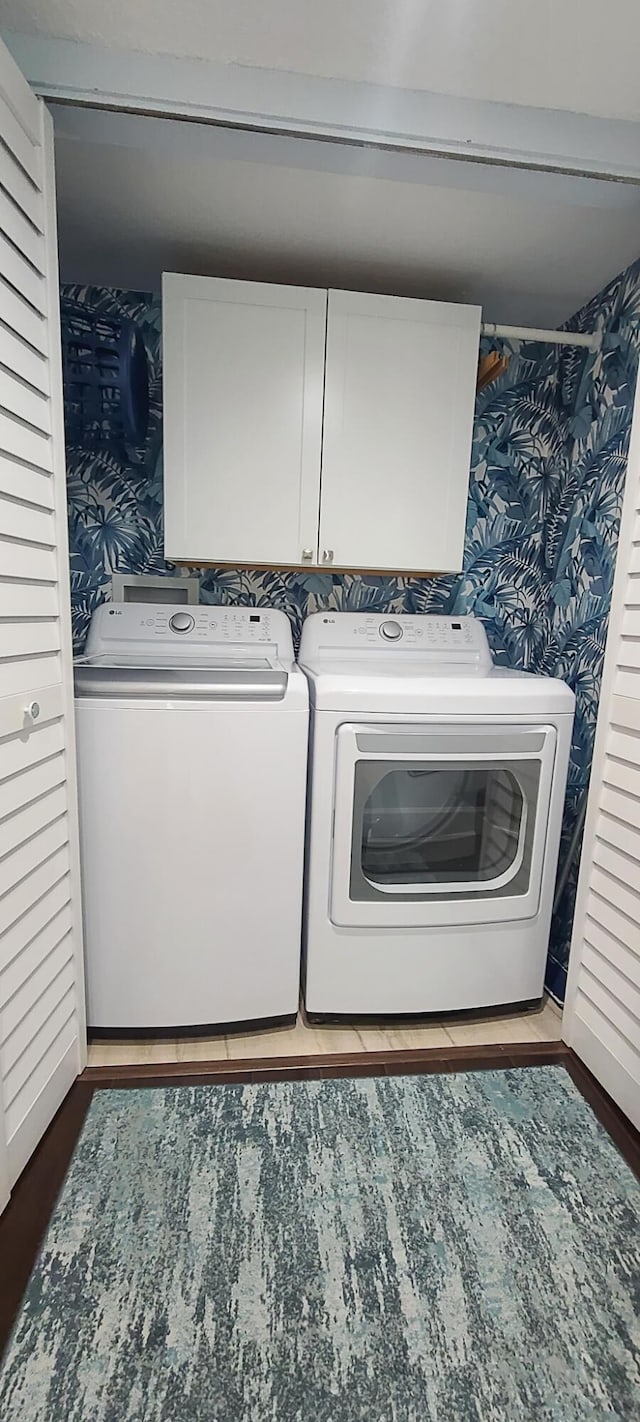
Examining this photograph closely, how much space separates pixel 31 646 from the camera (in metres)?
1.30

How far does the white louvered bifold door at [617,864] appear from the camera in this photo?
1.55 meters

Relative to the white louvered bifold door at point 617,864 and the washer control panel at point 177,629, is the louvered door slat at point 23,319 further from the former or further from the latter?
the white louvered bifold door at point 617,864

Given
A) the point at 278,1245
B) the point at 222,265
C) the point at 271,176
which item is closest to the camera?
the point at 278,1245

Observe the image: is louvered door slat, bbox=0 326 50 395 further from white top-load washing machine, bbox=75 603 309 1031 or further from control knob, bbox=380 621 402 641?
control knob, bbox=380 621 402 641

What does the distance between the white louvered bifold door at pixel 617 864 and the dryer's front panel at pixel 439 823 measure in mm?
161

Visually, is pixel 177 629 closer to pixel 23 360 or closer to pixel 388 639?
pixel 388 639

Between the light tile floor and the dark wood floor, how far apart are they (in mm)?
32

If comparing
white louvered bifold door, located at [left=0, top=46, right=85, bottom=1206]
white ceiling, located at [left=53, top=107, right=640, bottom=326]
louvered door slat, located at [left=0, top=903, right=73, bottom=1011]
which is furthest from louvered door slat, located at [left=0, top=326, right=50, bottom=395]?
louvered door slat, located at [left=0, top=903, right=73, bottom=1011]

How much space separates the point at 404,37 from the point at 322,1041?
2.28m

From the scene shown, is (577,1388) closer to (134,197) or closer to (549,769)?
(549,769)

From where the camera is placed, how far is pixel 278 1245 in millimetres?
1249

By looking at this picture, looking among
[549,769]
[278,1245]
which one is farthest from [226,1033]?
[549,769]

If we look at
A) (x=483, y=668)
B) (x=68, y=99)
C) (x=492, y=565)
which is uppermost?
(x=68, y=99)

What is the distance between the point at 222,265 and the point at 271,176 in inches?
18.7
